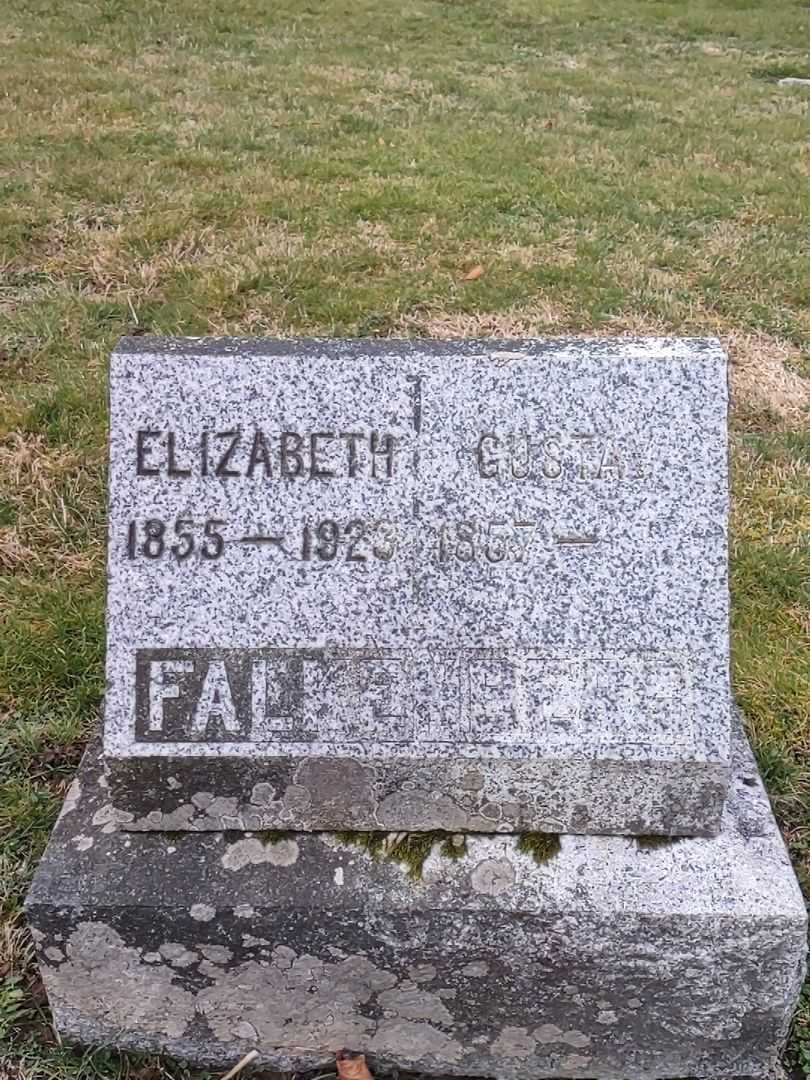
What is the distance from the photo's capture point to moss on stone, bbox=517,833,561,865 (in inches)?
74.6

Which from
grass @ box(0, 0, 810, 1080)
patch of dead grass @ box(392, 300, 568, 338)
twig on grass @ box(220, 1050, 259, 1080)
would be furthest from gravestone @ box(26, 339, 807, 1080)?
patch of dead grass @ box(392, 300, 568, 338)

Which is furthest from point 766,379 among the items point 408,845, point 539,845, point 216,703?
point 216,703

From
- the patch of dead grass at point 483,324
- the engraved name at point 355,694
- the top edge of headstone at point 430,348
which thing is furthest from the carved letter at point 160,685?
the patch of dead grass at point 483,324

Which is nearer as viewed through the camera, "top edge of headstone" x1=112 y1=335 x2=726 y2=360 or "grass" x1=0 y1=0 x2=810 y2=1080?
"top edge of headstone" x1=112 y1=335 x2=726 y2=360

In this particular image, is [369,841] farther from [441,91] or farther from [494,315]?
[441,91]

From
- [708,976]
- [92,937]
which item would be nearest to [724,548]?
[708,976]

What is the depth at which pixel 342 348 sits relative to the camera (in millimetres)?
1907

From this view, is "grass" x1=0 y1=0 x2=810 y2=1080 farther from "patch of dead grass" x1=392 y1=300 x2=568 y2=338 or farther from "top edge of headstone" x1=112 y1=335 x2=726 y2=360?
"top edge of headstone" x1=112 y1=335 x2=726 y2=360

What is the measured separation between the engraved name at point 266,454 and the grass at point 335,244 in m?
1.08

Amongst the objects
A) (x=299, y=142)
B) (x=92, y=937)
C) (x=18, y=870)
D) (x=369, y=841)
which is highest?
(x=299, y=142)

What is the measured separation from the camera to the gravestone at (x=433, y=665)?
1839mm

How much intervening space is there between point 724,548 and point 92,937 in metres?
1.35

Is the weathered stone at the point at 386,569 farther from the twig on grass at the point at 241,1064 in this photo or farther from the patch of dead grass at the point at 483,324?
the patch of dead grass at the point at 483,324

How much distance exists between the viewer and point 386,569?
1866 millimetres
